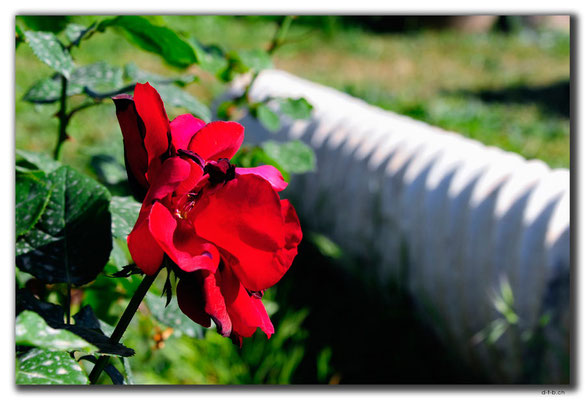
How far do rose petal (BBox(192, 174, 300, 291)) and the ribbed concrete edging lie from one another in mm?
1004

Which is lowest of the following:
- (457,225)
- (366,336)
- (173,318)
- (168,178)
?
(366,336)

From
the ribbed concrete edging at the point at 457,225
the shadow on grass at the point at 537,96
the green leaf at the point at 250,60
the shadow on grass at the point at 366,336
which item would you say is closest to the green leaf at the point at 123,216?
the green leaf at the point at 250,60

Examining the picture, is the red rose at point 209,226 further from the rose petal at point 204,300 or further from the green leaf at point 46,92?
the green leaf at point 46,92

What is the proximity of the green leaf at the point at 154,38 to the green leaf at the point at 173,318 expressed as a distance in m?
0.24

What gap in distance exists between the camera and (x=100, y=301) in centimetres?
81

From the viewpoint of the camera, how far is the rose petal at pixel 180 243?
39 centimetres

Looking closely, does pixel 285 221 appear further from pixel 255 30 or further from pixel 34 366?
pixel 255 30

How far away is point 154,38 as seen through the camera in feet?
2.01

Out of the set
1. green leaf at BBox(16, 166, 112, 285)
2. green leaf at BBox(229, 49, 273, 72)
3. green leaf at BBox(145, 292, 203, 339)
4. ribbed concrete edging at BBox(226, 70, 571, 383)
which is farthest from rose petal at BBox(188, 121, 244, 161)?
ribbed concrete edging at BBox(226, 70, 571, 383)

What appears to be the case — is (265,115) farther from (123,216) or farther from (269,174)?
(269,174)

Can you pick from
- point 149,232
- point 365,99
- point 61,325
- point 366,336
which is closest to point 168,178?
point 149,232

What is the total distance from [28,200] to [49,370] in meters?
0.13

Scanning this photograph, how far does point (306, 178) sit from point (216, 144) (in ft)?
5.49

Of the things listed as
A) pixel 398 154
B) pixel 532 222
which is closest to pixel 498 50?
pixel 398 154
